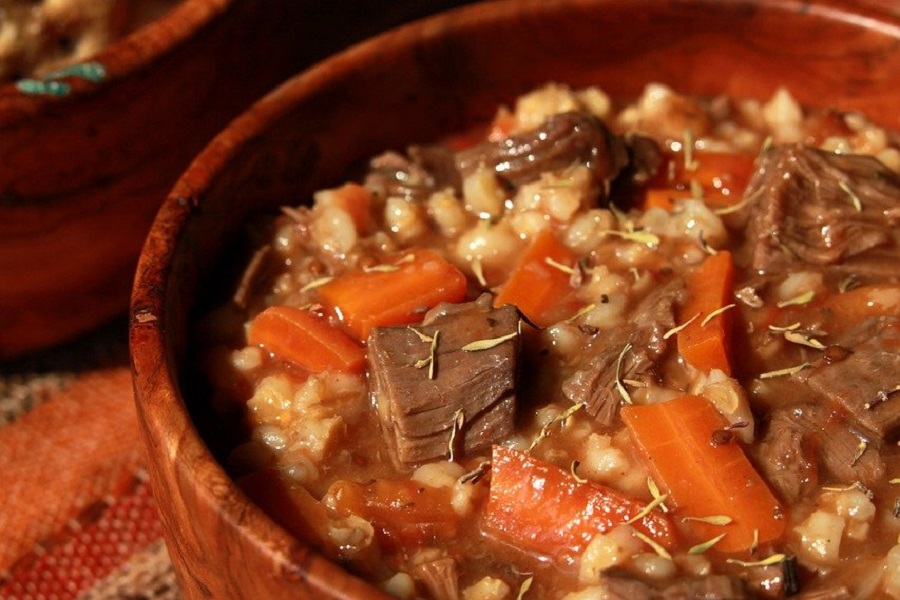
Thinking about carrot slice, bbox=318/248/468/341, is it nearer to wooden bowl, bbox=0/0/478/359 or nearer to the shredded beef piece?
the shredded beef piece

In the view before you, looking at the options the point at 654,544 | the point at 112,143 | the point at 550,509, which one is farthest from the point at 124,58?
the point at 654,544

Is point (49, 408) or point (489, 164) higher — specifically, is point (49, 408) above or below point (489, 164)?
below

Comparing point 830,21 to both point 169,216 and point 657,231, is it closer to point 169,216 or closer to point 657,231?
point 657,231

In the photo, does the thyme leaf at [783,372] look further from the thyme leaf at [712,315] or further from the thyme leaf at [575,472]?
the thyme leaf at [575,472]

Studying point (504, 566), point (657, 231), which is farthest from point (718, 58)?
point (504, 566)

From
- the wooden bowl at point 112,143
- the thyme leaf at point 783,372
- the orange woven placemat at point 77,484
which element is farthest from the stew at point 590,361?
the orange woven placemat at point 77,484

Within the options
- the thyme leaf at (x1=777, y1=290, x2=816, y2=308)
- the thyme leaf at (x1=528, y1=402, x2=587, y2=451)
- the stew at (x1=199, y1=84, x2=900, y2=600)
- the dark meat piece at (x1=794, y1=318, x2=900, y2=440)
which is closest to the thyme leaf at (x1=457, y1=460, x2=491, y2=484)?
the stew at (x1=199, y1=84, x2=900, y2=600)

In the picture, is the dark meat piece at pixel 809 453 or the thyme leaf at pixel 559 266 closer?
the dark meat piece at pixel 809 453
